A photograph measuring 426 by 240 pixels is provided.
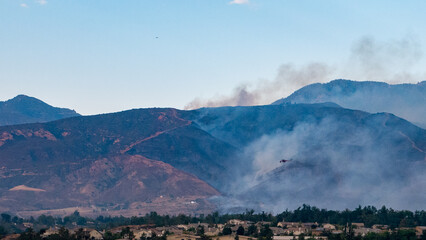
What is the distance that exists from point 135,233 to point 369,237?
53706 mm

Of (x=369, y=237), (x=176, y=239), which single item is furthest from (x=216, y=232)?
(x=369, y=237)

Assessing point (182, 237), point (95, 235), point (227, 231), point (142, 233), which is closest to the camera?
point (182, 237)

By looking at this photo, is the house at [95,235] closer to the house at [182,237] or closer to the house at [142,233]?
the house at [142,233]

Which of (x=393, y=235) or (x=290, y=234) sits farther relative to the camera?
(x=290, y=234)

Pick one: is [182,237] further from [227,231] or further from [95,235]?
[95,235]

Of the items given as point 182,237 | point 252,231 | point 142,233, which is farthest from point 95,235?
point 252,231

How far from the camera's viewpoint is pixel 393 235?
174 metres

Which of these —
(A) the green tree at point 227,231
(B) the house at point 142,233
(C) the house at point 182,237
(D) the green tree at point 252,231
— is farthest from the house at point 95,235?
(D) the green tree at point 252,231

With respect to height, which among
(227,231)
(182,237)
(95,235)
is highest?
(227,231)

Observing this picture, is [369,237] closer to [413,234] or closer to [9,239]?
[413,234]

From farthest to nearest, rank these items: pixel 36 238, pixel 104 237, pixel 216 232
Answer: pixel 216 232 < pixel 104 237 < pixel 36 238

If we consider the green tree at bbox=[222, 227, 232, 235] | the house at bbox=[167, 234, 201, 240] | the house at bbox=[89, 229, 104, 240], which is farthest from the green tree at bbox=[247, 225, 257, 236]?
the house at bbox=[89, 229, 104, 240]

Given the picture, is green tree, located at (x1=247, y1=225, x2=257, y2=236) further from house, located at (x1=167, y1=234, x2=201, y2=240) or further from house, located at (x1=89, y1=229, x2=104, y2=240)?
house, located at (x1=89, y1=229, x2=104, y2=240)

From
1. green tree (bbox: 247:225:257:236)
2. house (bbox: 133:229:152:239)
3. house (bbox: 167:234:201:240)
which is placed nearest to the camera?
house (bbox: 167:234:201:240)
